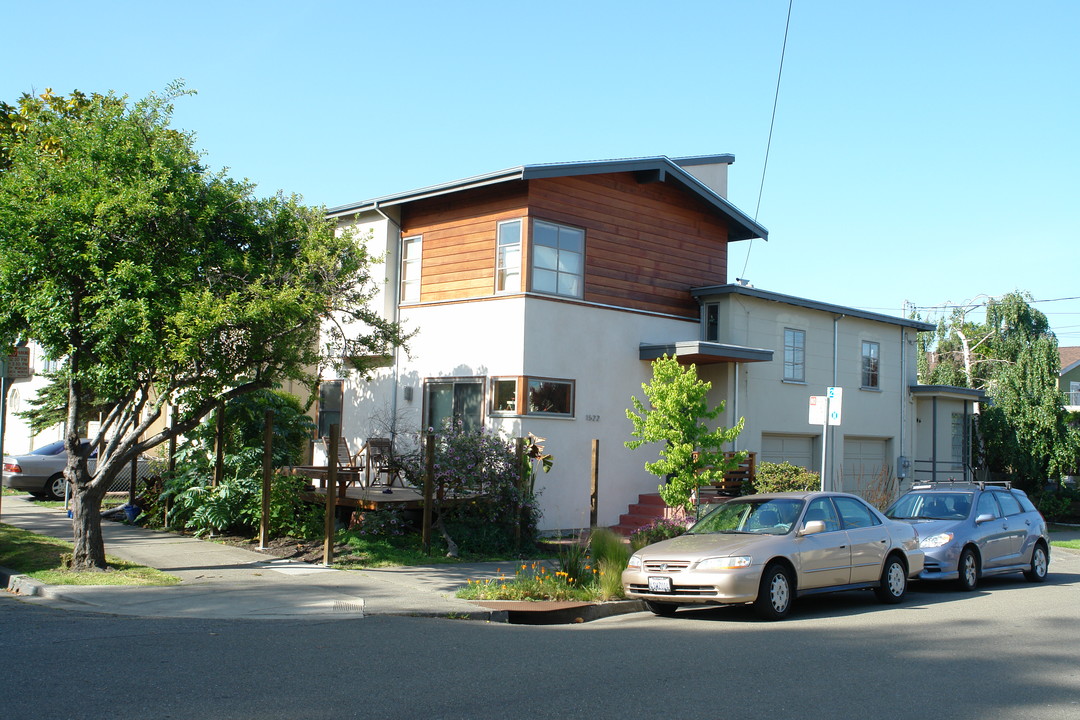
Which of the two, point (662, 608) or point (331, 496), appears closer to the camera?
point (662, 608)

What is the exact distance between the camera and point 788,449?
22.2 metres

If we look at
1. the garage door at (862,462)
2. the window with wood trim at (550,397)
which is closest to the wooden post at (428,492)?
the window with wood trim at (550,397)

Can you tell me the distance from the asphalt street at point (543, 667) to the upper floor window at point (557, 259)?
335 inches

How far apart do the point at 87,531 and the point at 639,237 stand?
12147 millimetres

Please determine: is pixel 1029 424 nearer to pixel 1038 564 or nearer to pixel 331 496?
pixel 1038 564

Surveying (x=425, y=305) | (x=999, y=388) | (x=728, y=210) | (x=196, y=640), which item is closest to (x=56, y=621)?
(x=196, y=640)

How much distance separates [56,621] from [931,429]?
915 inches

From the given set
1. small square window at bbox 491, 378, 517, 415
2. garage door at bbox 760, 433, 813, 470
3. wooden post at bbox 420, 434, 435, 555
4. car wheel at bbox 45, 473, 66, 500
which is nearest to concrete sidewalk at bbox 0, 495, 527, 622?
wooden post at bbox 420, 434, 435, 555

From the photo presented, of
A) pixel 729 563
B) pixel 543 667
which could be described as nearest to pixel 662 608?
pixel 729 563

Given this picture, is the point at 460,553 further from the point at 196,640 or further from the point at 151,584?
the point at 196,640

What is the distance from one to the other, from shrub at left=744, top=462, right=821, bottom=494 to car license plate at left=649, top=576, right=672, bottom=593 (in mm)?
8748

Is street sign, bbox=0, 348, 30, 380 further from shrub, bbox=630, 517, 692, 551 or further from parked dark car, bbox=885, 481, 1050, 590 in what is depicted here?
parked dark car, bbox=885, 481, 1050, 590

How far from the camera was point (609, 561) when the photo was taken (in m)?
12.1

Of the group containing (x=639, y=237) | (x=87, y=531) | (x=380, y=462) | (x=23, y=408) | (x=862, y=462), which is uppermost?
(x=639, y=237)
